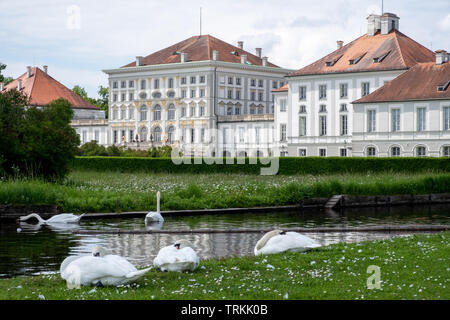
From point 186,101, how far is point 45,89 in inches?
968

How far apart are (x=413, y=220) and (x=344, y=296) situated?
18.6m

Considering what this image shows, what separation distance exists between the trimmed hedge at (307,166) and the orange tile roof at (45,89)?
62336 millimetres

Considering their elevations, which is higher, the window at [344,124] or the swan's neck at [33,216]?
the window at [344,124]

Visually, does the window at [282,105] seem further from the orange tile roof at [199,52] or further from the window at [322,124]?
the orange tile roof at [199,52]

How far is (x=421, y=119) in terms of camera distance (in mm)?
70375

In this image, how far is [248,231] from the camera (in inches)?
882

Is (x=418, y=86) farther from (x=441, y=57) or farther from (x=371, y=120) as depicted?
(x=371, y=120)

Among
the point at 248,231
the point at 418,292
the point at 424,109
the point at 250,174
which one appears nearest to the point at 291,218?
the point at 248,231

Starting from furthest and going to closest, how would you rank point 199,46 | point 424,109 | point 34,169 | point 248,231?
1. point 199,46
2. point 424,109
3. point 34,169
4. point 248,231

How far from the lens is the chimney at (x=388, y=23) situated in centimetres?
8631

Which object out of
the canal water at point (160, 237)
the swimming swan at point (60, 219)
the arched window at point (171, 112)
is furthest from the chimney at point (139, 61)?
the swimming swan at point (60, 219)
